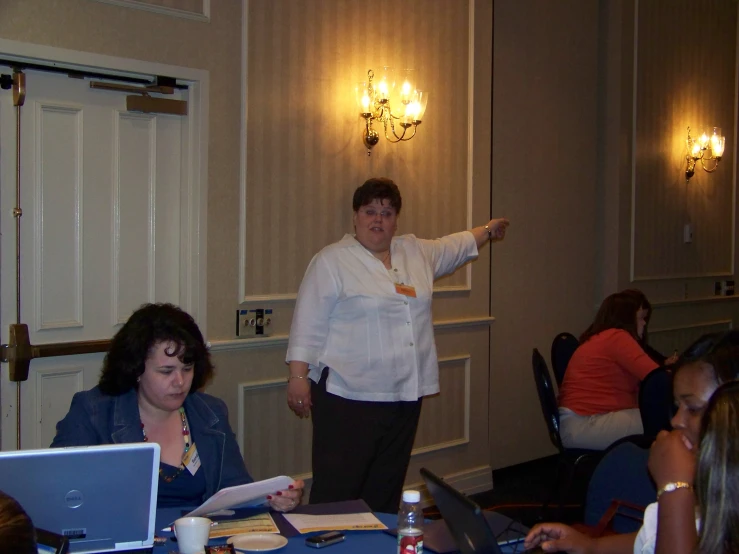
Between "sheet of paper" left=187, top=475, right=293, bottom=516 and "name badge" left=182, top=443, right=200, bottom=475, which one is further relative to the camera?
"name badge" left=182, top=443, right=200, bottom=475

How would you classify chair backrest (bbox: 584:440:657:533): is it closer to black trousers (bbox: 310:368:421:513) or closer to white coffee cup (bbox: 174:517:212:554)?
black trousers (bbox: 310:368:421:513)

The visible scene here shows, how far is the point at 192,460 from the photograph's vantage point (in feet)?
7.09

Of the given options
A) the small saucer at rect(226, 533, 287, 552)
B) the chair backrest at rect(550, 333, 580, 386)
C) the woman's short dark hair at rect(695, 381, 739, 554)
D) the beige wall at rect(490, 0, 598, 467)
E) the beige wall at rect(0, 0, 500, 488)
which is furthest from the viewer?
the beige wall at rect(490, 0, 598, 467)

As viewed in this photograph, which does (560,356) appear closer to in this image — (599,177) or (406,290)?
(406,290)

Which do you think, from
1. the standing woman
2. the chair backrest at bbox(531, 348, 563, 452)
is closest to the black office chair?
the chair backrest at bbox(531, 348, 563, 452)

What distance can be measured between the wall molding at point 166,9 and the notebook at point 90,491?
2.27 m

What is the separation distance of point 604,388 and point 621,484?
58.5 inches

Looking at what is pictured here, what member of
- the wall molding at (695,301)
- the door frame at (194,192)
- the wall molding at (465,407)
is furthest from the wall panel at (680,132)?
the door frame at (194,192)

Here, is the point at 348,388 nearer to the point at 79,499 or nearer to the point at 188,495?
the point at 188,495

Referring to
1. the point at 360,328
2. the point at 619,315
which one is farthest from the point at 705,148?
the point at 360,328

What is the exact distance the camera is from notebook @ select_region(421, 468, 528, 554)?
52.7 inches

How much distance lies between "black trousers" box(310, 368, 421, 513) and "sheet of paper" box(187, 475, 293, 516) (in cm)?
124

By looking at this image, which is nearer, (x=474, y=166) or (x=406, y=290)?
(x=406, y=290)

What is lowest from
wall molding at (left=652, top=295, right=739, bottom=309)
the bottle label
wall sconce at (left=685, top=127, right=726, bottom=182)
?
the bottle label
